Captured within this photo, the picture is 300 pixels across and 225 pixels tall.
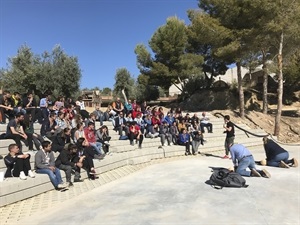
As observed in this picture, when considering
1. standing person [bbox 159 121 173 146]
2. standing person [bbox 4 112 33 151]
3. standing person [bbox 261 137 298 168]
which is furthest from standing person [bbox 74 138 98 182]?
standing person [bbox 261 137 298 168]

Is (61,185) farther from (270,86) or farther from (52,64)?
(270,86)

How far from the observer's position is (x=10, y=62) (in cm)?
2691

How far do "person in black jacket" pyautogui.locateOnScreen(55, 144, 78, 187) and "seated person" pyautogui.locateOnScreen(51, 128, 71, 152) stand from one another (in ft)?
2.45

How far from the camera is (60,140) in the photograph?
9.57m

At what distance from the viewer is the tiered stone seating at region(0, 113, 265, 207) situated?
23.1 feet

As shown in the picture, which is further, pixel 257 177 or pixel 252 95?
pixel 252 95

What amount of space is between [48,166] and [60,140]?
1665mm

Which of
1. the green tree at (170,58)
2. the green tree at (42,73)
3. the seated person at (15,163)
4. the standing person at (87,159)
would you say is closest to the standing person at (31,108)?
the standing person at (87,159)

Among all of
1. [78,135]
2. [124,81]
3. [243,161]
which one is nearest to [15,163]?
[78,135]

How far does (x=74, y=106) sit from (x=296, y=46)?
1516 centimetres

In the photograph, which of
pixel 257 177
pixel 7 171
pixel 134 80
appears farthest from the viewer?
pixel 134 80

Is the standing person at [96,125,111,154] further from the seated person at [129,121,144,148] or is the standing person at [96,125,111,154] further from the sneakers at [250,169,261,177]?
the sneakers at [250,169,261,177]

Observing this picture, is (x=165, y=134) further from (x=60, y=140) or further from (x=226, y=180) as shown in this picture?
(x=226, y=180)

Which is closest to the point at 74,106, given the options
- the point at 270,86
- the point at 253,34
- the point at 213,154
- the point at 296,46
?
the point at 213,154
